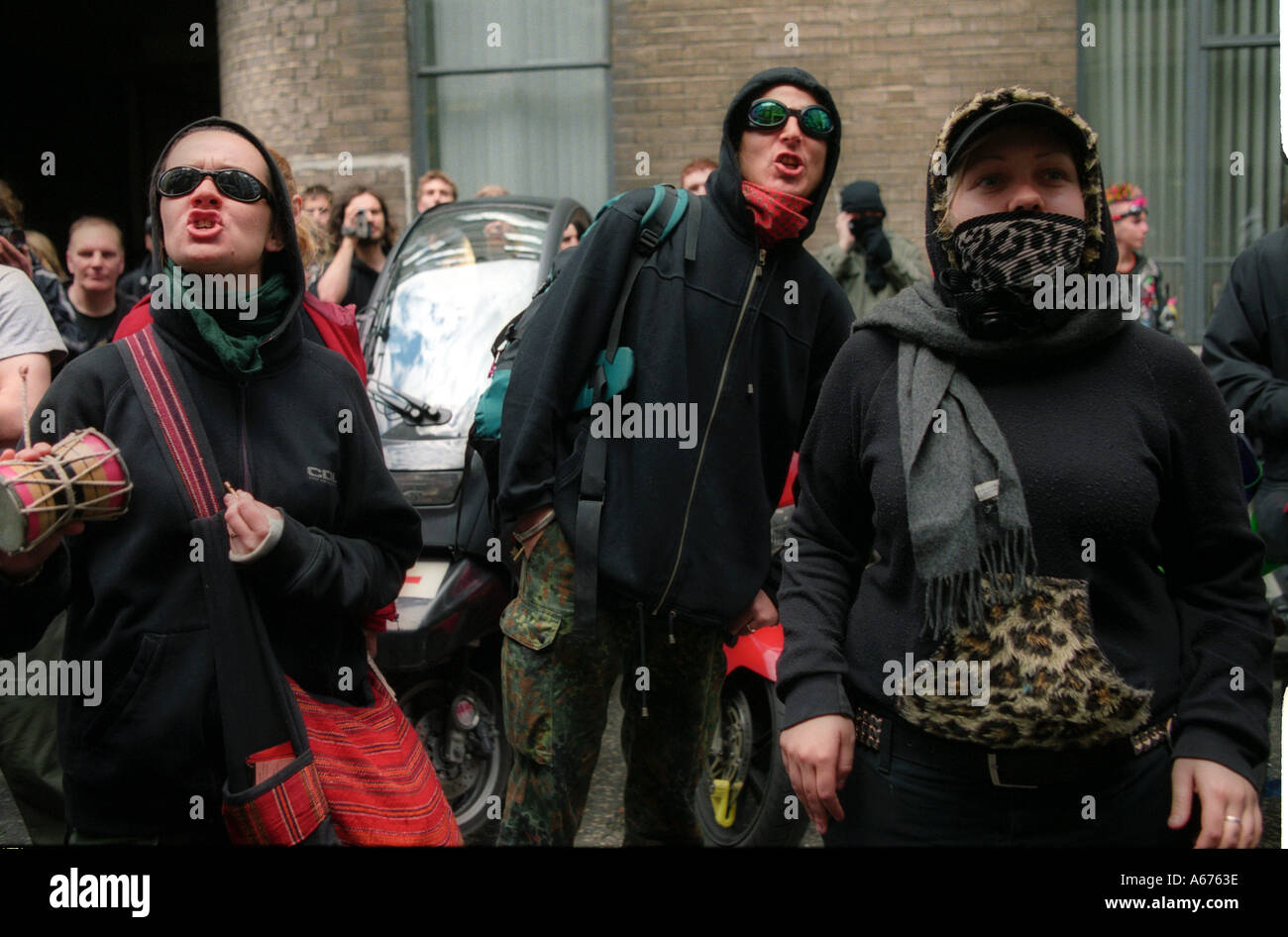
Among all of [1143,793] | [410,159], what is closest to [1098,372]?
[1143,793]

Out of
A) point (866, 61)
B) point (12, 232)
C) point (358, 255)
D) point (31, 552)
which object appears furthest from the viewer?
point (866, 61)

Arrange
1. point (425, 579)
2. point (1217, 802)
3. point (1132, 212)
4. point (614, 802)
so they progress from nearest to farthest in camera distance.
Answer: point (1217, 802) → point (425, 579) → point (614, 802) → point (1132, 212)

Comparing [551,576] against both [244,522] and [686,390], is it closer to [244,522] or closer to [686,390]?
[686,390]

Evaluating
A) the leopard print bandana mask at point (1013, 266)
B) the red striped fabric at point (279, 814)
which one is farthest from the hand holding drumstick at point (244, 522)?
the leopard print bandana mask at point (1013, 266)

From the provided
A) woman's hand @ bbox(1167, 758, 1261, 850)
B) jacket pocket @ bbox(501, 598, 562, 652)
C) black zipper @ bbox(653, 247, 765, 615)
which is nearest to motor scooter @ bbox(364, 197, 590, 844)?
jacket pocket @ bbox(501, 598, 562, 652)

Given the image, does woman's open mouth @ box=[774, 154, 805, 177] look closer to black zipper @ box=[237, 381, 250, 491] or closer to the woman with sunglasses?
the woman with sunglasses

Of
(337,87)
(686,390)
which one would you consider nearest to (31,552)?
(686,390)

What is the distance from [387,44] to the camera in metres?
9.99

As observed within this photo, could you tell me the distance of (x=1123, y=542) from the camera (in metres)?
2.01

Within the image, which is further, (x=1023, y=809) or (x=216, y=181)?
(x=216, y=181)

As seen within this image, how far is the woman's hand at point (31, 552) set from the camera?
2111 millimetres

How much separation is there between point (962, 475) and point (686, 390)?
45.2 inches

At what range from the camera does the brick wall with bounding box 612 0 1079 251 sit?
9289 millimetres
